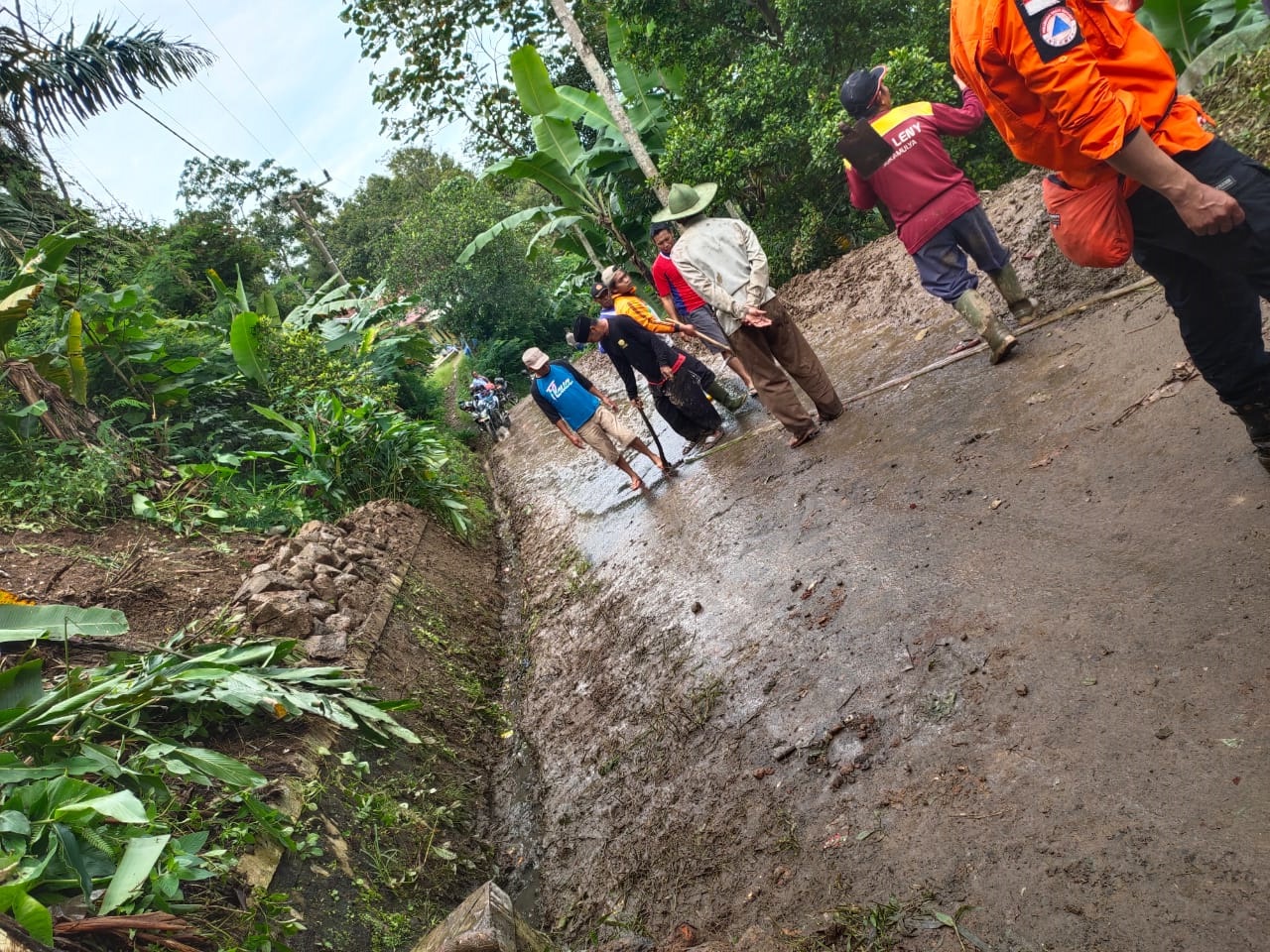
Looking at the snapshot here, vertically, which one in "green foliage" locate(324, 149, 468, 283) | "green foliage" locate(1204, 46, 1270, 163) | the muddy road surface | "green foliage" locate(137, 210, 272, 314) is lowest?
the muddy road surface

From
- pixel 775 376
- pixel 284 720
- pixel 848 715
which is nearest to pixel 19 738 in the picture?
pixel 284 720

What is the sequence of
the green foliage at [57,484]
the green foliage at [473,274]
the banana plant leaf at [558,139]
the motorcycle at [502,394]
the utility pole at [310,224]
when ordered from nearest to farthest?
the green foliage at [57,484]
the banana plant leaf at [558,139]
the motorcycle at [502,394]
the green foliage at [473,274]
the utility pole at [310,224]

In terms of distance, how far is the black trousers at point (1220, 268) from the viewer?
2.51 metres

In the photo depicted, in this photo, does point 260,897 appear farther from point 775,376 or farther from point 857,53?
point 857,53

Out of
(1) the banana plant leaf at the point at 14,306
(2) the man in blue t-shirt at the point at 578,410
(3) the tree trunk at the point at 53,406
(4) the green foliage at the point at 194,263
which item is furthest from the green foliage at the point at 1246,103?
(4) the green foliage at the point at 194,263

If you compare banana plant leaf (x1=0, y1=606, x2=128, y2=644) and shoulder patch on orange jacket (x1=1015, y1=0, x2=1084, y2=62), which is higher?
banana plant leaf (x1=0, y1=606, x2=128, y2=644)

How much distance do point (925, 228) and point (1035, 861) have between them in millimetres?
4550

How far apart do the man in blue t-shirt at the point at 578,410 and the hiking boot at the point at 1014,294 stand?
3517mm

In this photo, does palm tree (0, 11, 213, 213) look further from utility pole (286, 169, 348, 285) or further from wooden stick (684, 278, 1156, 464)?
utility pole (286, 169, 348, 285)

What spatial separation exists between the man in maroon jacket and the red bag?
2.90 metres

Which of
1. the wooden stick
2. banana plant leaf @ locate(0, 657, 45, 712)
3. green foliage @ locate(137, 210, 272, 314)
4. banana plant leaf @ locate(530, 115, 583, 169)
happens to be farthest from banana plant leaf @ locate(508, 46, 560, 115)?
banana plant leaf @ locate(0, 657, 45, 712)

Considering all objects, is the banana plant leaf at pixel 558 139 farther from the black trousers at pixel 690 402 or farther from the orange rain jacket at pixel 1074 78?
the orange rain jacket at pixel 1074 78

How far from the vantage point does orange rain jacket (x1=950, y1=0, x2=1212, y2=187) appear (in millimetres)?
2492

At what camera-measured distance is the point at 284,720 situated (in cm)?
470
